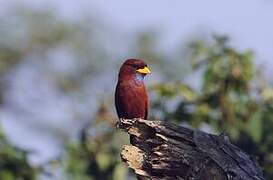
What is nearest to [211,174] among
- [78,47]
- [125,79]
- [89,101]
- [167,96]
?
[125,79]

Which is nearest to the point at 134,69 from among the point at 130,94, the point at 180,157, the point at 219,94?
the point at 130,94

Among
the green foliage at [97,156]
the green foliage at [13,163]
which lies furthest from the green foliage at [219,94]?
the green foliage at [13,163]

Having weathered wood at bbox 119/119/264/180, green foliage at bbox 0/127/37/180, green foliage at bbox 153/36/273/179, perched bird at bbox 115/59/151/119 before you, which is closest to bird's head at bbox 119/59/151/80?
perched bird at bbox 115/59/151/119

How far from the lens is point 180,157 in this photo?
18.6 feet

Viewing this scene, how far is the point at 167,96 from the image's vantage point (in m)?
9.36

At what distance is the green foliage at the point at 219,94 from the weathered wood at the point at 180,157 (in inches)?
129

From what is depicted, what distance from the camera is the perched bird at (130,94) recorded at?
23.0 feet

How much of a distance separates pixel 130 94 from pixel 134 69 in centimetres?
22

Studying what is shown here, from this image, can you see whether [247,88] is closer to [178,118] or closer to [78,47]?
[178,118]

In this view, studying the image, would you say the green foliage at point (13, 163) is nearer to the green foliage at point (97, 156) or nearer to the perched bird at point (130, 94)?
the green foliage at point (97, 156)

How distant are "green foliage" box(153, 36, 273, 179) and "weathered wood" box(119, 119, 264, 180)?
3269 mm

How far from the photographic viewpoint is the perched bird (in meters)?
7.02

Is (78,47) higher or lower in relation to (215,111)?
lower

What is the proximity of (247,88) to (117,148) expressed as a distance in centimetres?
135
